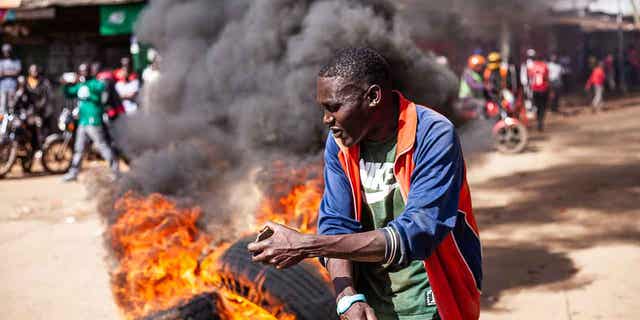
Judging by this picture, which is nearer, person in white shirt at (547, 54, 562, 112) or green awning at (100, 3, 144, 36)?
green awning at (100, 3, 144, 36)

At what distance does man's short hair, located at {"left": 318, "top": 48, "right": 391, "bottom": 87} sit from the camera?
2.14m

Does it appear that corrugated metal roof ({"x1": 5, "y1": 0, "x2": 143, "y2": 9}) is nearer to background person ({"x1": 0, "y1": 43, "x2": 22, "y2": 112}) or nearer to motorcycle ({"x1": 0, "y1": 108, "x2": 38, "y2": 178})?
background person ({"x1": 0, "y1": 43, "x2": 22, "y2": 112})

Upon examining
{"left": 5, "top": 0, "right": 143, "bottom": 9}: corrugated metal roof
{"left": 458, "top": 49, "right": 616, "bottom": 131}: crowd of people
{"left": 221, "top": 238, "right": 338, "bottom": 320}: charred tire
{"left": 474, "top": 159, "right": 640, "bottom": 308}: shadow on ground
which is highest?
{"left": 5, "top": 0, "right": 143, "bottom": 9}: corrugated metal roof

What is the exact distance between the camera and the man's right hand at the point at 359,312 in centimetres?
219

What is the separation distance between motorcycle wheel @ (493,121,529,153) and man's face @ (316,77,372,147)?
34.4 ft

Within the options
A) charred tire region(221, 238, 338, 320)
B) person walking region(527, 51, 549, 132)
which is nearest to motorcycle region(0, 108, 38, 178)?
charred tire region(221, 238, 338, 320)

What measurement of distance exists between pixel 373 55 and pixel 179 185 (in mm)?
5058

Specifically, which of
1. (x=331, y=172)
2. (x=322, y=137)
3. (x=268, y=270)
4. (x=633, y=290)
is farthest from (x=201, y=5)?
(x=331, y=172)

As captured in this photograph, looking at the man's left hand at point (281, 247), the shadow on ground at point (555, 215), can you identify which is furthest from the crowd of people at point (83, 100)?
the man's left hand at point (281, 247)

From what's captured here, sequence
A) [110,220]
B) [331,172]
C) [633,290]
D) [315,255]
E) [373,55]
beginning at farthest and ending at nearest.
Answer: [110,220]
[633,290]
[331,172]
[373,55]
[315,255]

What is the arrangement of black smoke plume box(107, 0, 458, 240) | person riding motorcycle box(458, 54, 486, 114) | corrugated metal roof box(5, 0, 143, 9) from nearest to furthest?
black smoke plume box(107, 0, 458, 240) → person riding motorcycle box(458, 54, 486, 114) → corrugated metal roof box(5, 0, 143, 9)

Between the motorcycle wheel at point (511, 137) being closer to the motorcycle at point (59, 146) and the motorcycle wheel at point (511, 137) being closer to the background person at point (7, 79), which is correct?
the motorcycle at point (59, 146)

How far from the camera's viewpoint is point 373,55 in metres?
2.22

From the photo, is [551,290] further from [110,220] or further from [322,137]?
[110,220]
